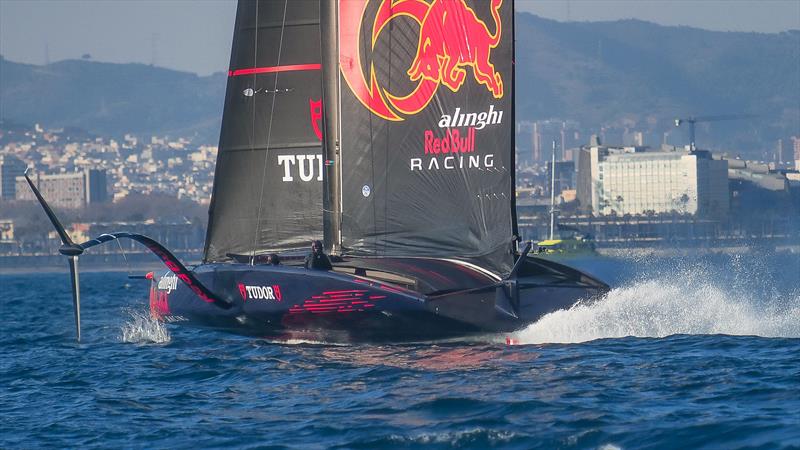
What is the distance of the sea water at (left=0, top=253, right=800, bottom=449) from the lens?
1210 cm

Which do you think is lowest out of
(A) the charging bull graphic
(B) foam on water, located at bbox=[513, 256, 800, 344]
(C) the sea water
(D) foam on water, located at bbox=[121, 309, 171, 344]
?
(D) foam on water, located at bbox=[121, 309, 171, 344]

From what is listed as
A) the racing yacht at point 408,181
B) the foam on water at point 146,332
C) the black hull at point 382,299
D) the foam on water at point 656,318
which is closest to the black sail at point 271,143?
the foam on water at point 146,332

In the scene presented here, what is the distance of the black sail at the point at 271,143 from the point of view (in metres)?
21.5

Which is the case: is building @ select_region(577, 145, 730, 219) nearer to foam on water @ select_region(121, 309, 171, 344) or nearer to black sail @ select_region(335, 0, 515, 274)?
foam on water @ select_region(121, 309, 171, 344)

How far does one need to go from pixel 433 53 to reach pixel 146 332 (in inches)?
290

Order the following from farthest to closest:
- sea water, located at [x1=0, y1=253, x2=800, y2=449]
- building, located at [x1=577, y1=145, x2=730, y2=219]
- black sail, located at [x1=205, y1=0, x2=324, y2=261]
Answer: building, located at [x1=577, y1=145, x2=730, y2=219] < black sail, located at [x1=205, y1=0, x2=324, y2=261] < sea water, located at [x1=0, y1=253, x2=800, y2=449]

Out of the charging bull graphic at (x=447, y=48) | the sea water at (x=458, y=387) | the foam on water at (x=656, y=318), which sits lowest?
the sea water at (x=458, y=387)

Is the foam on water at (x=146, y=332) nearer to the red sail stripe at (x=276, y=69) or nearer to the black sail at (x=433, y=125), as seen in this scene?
Answer: the red sail stripe at (x=276, y=69)

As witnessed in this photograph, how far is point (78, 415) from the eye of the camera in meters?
14.1

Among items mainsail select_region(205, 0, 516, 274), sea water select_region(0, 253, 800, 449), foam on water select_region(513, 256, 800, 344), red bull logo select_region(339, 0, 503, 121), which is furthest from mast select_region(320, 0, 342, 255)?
foam on water select_region(513, 256, 800, 344)

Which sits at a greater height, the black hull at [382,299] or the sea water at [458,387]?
the black hull at [382,299]

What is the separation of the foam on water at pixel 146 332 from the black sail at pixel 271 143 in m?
1.52

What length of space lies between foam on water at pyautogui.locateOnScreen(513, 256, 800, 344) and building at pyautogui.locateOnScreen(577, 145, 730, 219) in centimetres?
10434

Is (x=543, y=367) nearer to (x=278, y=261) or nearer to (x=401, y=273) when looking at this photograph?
(x=401, y=273)
